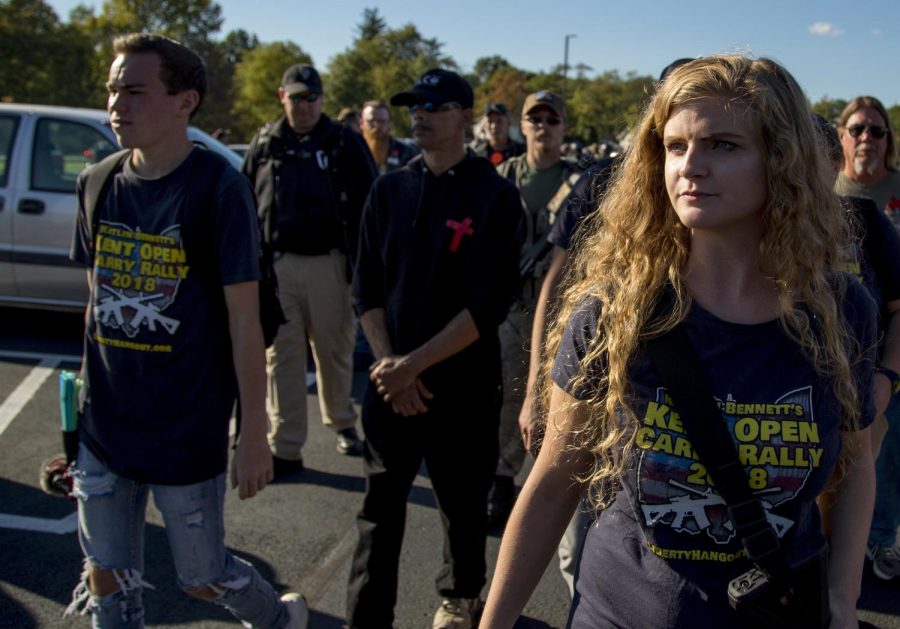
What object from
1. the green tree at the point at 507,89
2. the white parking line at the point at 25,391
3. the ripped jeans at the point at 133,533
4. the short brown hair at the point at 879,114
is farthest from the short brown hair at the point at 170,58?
the green tree at the point at 507,89

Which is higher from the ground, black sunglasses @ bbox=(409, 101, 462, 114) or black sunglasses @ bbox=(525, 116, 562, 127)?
black sunglasses @ bbox=(525, 116, 562, 127)

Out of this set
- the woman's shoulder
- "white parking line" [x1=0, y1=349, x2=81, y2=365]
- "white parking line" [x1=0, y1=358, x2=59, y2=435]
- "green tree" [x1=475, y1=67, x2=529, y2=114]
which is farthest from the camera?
"green tree" [x1=475, y1=67, x2=529, y2=114]

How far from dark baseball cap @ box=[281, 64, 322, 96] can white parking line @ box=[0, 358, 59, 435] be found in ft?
8.77

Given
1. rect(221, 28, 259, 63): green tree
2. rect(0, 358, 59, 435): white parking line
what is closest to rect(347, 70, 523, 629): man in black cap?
rect(0, 358, 59, 435): white parking line

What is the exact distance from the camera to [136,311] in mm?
2467

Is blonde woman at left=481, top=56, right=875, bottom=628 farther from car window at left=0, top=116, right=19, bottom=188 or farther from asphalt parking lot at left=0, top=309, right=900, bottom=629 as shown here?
car window at left=0, top=116, right=19, bottom=188

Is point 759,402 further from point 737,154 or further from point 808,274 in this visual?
point 737,154

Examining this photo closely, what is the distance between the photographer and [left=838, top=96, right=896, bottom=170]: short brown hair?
163 inches

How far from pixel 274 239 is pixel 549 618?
8.32 ft

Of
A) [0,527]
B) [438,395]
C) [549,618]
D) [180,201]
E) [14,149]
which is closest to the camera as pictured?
[180,201]

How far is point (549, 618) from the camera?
132 inches

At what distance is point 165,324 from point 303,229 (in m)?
2.34

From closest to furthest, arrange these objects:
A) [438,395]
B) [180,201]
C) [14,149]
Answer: [180,201] → [438,395] → [14,149]

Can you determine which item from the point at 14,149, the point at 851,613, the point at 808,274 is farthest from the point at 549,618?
the point at 14,149
